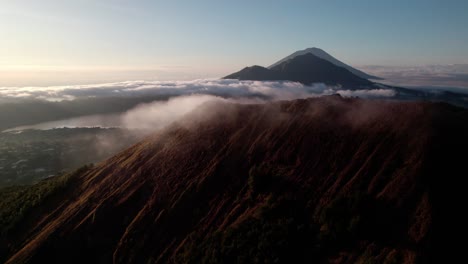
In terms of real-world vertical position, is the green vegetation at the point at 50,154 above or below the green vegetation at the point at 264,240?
below

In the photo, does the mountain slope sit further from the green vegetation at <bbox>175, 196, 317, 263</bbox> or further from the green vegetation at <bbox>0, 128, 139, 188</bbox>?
the green vegetation at <bbox>0, 128, 139, 188</bbox>

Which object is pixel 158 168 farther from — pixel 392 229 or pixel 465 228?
pixel 465 228

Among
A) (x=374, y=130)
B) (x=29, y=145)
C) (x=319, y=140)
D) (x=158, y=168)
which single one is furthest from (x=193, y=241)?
(x=29, y=145)

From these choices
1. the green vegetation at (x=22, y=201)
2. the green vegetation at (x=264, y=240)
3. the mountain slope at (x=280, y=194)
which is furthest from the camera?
the green vegetation at (x=22, y=201)

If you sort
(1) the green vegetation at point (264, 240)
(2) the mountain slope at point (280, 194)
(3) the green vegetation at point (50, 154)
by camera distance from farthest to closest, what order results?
(3) the green vegetation at point (50, 154)
(1) the green vegetation at point (264, 240)
(2) the mountain slope at point (280, 194)

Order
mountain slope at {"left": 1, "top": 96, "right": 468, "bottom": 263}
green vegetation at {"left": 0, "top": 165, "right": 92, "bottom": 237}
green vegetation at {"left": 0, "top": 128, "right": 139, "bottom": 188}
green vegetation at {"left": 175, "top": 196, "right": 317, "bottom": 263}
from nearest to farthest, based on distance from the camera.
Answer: mountain slope at {"left": 1, "top": 96, "right": 468, "bottom": 263} < green vegetation at {"left": 175, "top": 196, "right": 317, "bottom": 263} < green vegetation at {"left": 0, "top": 165, "right": 92, "bottom": 237} < green vegetation at {"left": 0, "top": 128, "right": 139, "bottom": 188}

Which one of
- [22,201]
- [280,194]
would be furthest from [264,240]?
[22,201]

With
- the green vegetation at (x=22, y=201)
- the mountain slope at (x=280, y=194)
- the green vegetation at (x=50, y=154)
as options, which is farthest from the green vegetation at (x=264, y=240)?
the green vegetation at (x=50, y=154)

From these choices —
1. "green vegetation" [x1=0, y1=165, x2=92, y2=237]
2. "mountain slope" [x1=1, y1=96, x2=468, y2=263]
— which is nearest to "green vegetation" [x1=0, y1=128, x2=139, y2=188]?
"green vegetation" [x1=0, y1=165, x2=92, y2=237]

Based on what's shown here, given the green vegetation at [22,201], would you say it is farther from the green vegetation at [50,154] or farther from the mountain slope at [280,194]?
the green vegetation at [50,154]
